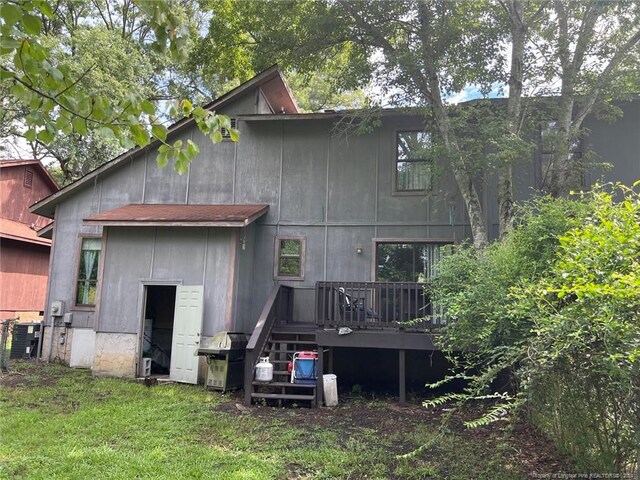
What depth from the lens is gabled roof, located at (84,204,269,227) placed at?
31.0ft

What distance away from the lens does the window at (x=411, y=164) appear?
34.0 feet

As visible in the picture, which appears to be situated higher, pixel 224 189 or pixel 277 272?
pixel 224 189

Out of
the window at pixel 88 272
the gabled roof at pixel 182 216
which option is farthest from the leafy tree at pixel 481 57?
the window at pixel 88 272

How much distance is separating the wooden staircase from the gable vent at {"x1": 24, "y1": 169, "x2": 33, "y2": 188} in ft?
51.9

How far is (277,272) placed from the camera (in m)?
10.6

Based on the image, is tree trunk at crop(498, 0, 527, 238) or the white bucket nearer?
the white bucket

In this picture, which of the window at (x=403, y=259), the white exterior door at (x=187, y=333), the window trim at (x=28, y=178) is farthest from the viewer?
the window trim at (x=28, y=178)

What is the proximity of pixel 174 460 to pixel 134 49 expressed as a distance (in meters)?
18.7

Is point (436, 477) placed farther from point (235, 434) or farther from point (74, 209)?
point (74, 209)

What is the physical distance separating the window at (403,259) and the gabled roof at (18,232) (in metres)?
13.7

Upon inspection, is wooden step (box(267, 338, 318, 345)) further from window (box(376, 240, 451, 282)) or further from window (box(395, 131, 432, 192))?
window (box(395, 131, 432, 192))

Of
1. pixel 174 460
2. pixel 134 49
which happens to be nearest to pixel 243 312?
pixel 174 460

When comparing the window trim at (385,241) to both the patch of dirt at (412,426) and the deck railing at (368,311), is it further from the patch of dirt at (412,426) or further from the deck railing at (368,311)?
the patch of dirt at (412,426)

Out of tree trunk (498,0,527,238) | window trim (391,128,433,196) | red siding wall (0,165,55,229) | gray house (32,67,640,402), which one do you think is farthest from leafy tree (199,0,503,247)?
red siding wall (0,165,55,229)
